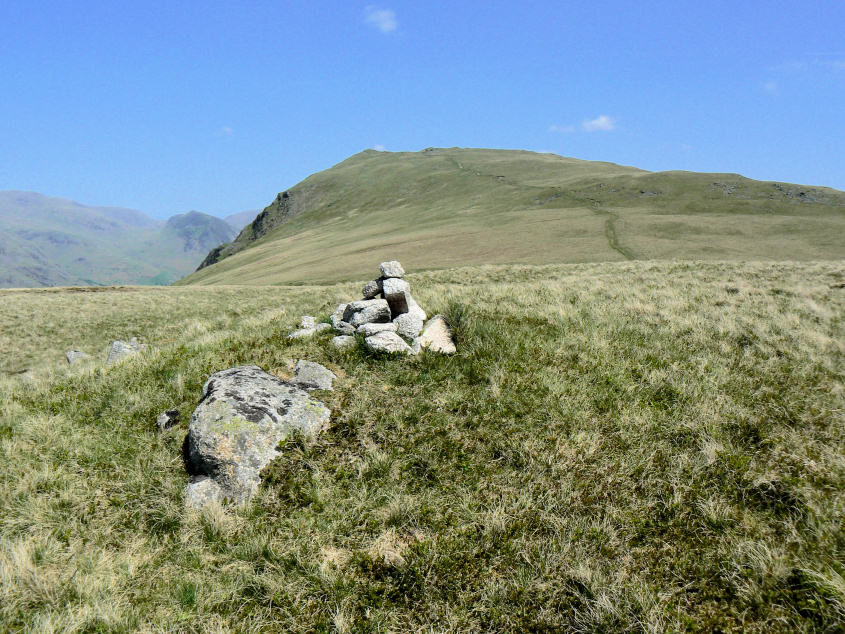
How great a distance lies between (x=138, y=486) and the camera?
5559 millimetres

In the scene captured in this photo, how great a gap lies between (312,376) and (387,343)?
5.86ft

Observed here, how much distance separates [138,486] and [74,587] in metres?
1.62

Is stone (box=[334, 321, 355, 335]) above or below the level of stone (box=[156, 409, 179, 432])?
above

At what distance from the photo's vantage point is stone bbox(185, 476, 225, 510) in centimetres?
530

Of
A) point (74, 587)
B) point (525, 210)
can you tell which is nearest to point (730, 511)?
point (74, 587)

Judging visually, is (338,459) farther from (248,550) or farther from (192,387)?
(192,387)

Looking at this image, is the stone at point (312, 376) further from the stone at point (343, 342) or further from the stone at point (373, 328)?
the stone at point (373, 328)

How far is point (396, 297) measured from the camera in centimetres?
1116

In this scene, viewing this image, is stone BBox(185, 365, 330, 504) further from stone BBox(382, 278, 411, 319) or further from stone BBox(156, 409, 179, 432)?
stone BBox(382, 278, 411, 319)

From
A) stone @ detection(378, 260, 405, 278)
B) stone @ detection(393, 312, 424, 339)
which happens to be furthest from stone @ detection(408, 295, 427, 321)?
stone @ detection(378, 260, 405, 278)

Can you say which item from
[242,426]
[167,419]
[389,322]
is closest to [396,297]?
[389,322]

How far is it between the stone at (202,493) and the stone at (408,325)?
5226 mm

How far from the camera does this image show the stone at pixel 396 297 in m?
11.1

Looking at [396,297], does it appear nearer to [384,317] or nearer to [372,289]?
[384,317]
